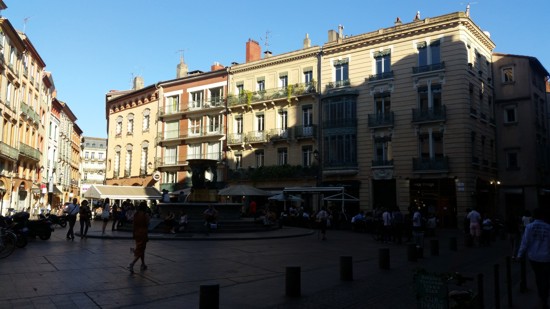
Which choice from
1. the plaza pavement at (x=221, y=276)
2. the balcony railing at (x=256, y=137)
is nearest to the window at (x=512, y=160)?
the balcony railing at (x=256, y=137)

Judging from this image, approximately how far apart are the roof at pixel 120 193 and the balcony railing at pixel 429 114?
2153 centimetres

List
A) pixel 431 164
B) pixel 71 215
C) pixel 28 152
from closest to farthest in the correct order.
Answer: pixel 71 215, pixel 431 164, pixel 28 152

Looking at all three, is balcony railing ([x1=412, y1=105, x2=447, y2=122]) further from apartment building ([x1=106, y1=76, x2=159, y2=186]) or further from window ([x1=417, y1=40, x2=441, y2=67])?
apartment building ([x1=106, y1=76, x2=159, y2=186])

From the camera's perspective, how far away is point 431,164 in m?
30.2

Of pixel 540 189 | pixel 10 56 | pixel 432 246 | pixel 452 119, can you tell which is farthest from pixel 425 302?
pixel 10 56

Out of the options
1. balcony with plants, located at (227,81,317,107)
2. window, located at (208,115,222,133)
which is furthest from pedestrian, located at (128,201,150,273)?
window, located at (208,115,222,133)

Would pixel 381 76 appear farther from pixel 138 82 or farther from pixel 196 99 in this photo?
pixel 138 82

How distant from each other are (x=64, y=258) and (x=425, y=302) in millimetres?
10175

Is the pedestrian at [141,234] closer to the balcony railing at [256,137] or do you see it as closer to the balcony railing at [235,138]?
the balcony railing at [256,137]

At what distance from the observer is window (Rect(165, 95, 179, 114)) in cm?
4562

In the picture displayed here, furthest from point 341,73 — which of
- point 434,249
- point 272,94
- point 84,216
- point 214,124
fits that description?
point 84,216

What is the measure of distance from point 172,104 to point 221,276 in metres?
37.8

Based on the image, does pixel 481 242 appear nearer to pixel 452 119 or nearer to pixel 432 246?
pixel 432 246

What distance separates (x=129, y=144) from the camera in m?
49.6
